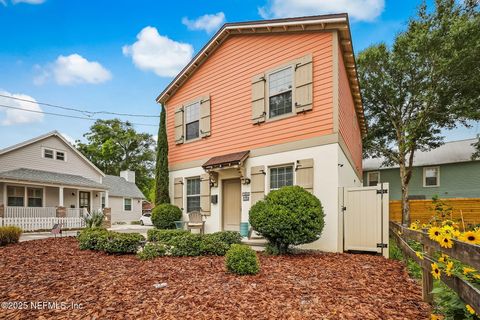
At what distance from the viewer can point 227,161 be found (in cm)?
909

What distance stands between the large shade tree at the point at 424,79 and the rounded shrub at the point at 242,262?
46.6 feet

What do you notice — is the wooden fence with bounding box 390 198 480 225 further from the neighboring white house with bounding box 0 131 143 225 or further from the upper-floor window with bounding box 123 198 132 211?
the upper-floor window with bounding box 123 198 132 211

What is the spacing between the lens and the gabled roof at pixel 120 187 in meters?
25.7

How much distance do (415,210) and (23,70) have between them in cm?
2432

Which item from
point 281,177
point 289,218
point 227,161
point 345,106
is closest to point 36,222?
point 227,161

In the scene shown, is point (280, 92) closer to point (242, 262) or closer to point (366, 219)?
point (366, 219)

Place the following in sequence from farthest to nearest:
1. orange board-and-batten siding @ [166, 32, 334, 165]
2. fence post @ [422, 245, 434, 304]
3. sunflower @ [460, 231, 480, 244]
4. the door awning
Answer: the door awning < orange board-and-batten siding @ [166, 32, 334, 165] < fence post @ [422, 245, 434, 304] < sunflower @ [460, 231, 480, 244]

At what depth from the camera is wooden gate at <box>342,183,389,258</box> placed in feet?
22.3

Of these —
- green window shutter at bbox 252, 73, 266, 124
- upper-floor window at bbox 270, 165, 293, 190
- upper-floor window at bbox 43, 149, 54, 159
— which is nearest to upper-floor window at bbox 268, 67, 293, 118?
green window shutter at bbox 252, 73, 266, 124

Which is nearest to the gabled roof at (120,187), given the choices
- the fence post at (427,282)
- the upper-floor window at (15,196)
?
the upper-floor window at (15,196)

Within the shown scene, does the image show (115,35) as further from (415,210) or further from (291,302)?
(415,210)

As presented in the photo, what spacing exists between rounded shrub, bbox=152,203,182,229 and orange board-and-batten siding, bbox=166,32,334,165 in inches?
81.5

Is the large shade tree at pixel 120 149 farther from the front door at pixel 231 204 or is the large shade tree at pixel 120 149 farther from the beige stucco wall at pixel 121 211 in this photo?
the front door at pixel 231 204

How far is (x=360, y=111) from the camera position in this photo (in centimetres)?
1336
